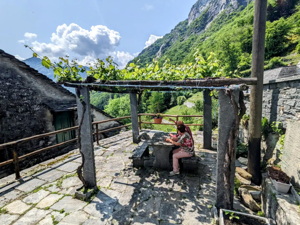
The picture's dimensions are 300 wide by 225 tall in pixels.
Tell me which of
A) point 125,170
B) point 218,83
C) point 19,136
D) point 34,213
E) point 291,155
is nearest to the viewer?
point 218,83

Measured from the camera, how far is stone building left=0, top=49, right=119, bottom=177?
588 centimetres

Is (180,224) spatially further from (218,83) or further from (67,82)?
(67,82)

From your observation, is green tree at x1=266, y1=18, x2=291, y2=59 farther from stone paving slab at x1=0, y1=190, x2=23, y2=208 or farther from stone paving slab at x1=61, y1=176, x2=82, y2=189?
stone paving slab at x1=0, y1=190, x2=23, y2=208

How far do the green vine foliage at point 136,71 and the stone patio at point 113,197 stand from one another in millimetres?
2525

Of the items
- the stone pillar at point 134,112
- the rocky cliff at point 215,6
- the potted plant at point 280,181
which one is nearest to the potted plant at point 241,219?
the potted plant at point 280,181

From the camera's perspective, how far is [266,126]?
14.6ft

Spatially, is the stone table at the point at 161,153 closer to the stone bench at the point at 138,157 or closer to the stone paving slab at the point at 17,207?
the stone bench at the point at 138,157

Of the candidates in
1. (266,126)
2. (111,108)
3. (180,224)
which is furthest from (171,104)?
(180,224)

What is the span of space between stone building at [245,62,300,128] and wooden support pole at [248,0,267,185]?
839 millimetres

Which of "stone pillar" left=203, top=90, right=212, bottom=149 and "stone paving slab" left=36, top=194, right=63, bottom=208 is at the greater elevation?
"stone pillar" left=203, top=90, right=212, bottom=149

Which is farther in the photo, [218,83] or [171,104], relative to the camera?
[171,104]

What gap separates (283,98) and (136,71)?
12.8ft

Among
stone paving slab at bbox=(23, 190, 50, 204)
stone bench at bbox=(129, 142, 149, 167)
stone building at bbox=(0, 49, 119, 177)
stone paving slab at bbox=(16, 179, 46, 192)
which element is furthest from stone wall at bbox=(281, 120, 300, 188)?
stone building at bbox=(0, 49, 119, 177)

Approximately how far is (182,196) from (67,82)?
350cm
